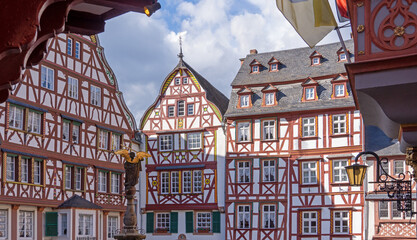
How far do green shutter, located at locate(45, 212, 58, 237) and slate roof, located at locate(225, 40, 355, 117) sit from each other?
1179 cm

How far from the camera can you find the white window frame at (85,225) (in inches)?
1163

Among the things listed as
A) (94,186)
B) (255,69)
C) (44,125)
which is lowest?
(94,186)

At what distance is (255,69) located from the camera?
3744 cm

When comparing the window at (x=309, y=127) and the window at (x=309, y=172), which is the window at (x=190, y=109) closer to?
the window at (x=309, y=127)

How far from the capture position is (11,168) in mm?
26422

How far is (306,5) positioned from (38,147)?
19.9 meters

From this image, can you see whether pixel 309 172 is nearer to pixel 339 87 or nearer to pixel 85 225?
pixel 339 87

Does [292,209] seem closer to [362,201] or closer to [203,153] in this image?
[362,201]

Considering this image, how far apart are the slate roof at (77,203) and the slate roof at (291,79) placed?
392 inches

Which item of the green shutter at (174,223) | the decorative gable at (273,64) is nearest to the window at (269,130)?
the decorative gable at (273,64)

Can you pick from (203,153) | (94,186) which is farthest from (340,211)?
(94,186)

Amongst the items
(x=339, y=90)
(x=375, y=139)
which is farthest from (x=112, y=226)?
(x=375, y=139)

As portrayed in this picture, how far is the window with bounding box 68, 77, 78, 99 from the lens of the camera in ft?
99.3

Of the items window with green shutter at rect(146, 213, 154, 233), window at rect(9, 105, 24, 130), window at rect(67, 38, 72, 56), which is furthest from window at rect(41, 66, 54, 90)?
window with green shutter at rect(146, 213, 154, 233)
